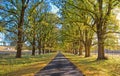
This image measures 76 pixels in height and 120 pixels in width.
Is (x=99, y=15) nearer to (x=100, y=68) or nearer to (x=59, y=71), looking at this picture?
(x=100, y=68)

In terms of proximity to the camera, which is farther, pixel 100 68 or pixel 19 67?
pixel 19 67

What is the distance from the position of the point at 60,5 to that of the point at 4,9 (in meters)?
8.95

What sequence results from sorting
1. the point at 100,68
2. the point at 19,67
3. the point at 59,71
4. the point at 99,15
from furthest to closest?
the point at 99,15, the point at 19,67, the point at 100,68, the point at 59,71

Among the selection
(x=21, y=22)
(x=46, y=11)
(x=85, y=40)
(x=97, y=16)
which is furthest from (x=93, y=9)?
(x=46, y=11)

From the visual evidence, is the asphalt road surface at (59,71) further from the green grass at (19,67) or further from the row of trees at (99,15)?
the row of trees at (99,15)

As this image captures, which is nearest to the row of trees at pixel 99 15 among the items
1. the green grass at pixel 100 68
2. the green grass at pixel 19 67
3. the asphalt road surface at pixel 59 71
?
the green grass at pixel 100 68

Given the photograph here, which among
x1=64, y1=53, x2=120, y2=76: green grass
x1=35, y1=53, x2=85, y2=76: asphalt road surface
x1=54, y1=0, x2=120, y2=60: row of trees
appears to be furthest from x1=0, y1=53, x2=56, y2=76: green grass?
x1=54, y1=0, x2=120, y2=60: row of trees

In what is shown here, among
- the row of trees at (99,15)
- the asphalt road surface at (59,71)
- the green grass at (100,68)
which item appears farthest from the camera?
the row of trees at (99,15)

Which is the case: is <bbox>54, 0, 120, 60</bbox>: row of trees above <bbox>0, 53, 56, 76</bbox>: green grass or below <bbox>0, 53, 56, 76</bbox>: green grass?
above

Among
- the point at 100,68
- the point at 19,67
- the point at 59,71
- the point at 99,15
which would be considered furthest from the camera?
the point at 99,15

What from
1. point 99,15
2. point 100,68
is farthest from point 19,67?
point 99,15

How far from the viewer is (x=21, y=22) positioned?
137 ft

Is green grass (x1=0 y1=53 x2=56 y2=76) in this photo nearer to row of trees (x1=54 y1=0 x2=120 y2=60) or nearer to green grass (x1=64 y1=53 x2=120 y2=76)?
green grass (x1=64 y1=53 x2=120 y2=76)

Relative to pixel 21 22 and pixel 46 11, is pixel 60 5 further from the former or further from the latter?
pixel 46 11
